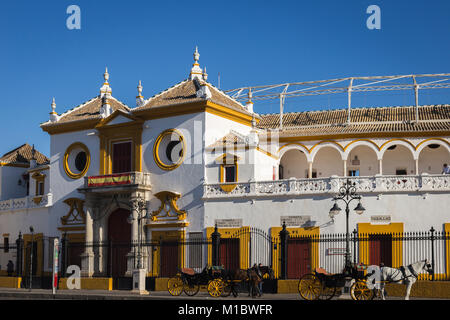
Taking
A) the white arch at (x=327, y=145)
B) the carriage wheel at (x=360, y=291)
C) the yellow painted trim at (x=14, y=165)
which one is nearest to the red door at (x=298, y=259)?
the white arch at (x=327, y=145)

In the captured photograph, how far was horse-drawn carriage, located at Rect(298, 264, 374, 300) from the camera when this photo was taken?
831 inches

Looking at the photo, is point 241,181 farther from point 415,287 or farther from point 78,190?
point 415,287

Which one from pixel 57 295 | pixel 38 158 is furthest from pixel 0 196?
pixel 57 295

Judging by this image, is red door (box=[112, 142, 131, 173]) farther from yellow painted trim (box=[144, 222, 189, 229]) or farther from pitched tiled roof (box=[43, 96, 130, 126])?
yellow painted trim (box=[144, 222, 189, 229])

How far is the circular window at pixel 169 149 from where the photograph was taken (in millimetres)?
35250

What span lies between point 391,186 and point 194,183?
31.7ft

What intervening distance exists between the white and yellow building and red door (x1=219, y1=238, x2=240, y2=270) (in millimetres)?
606

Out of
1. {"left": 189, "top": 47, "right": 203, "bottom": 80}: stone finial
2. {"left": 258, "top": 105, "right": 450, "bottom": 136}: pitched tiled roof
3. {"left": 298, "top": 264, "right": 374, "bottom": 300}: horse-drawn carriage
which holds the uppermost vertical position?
{"left": 189, "top": 47, "right": 203, "bottom": 80}: stone finial

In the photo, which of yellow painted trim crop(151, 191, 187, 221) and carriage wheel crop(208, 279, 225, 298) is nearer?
carriage wheel crop(208, 279, 225, 298)

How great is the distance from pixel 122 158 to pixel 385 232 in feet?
47.4

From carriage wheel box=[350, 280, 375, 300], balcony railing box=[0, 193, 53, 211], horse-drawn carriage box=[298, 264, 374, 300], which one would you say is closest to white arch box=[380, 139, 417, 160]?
horse-drawn carriage box=[298, 264, 374, 300]

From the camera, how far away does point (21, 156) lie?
47406 mm

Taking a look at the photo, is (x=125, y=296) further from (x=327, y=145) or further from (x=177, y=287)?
(x=327, y=145)
